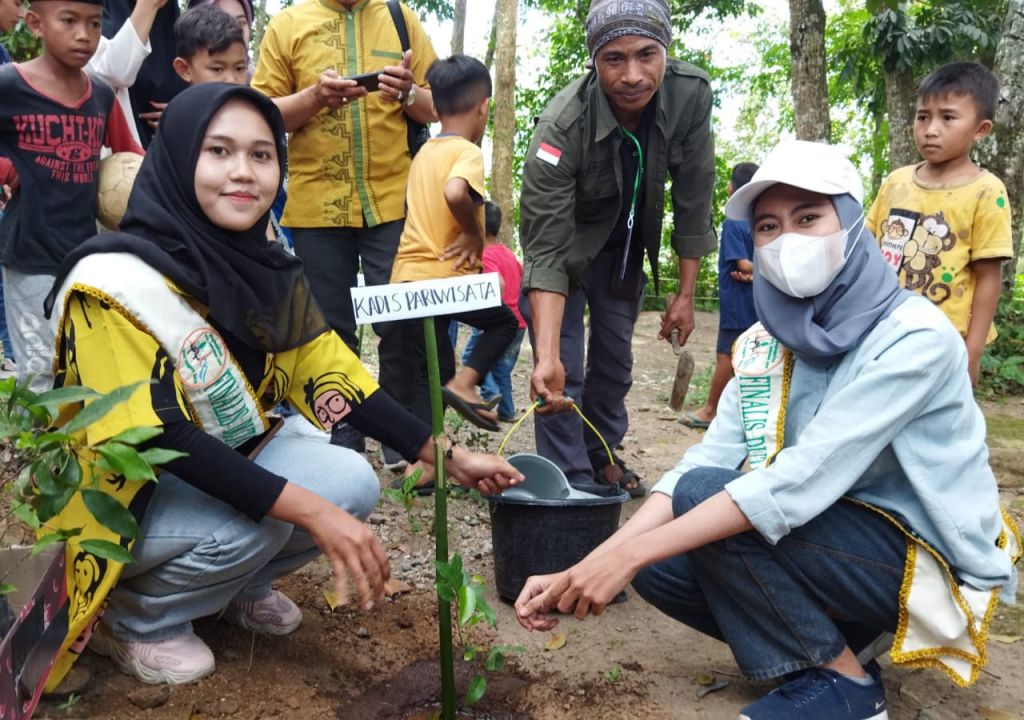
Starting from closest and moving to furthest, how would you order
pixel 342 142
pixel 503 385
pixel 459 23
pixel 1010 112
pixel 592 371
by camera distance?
pixel 342 142 < pixel 592 371 < pixel 503 385 < pixel 1010 112 < pixel 459 23

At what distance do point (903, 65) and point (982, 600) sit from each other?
27.1 ft

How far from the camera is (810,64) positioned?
26.3 feet

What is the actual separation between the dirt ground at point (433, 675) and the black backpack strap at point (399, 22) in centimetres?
206

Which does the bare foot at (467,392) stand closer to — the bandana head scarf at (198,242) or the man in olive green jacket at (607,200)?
the man in olive green jacket at (607,200)

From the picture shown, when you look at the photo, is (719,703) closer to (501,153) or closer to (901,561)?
(901,561)

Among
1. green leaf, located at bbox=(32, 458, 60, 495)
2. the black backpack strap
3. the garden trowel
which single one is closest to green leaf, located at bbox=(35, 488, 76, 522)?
green leaf, located at bbox=(32, 458, 60, 495)

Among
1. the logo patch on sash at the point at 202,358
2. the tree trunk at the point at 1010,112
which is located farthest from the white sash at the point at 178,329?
the tree trunk at the point at 1010,112

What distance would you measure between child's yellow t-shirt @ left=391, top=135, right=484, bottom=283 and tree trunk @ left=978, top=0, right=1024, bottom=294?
446 cm

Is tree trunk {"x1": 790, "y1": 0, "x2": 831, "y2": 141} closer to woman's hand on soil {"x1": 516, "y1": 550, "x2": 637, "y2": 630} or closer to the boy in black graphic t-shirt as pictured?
the boy in black graphic t-shirt

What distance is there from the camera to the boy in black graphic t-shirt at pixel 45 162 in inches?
115

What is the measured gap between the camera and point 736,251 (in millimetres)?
5520

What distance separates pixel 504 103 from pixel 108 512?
9485 mm

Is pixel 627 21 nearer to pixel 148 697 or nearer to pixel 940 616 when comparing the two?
pixel 940 616

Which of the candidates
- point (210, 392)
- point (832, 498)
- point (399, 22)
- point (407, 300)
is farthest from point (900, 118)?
point (210, 392)
